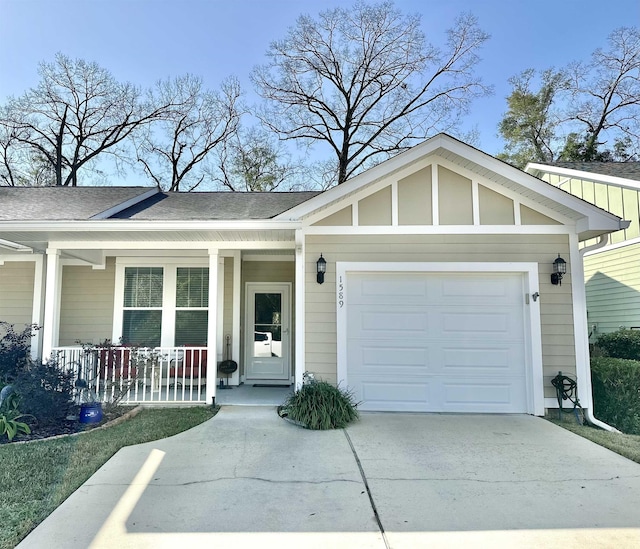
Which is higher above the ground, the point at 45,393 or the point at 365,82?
the point at 365,82

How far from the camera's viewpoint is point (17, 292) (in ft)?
25.6

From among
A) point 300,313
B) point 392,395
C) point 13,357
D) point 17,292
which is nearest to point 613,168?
point 392,395

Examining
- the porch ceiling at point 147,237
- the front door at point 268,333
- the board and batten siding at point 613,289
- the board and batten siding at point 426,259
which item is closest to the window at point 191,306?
the front door at point 268,333

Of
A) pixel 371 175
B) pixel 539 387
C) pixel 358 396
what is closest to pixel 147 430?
pixel 358 396

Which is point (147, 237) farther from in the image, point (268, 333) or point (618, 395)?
point (618, 395)

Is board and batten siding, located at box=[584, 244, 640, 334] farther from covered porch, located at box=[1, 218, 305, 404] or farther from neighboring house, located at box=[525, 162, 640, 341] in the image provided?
covered porch, located at box=[1, 218, 305, 404]

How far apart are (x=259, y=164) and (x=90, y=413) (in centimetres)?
1729

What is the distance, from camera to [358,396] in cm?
600

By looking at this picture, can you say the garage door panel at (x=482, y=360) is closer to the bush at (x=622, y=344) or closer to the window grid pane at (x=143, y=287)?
the bush at (x=622, y=344)

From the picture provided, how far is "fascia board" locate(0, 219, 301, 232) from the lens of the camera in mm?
5707

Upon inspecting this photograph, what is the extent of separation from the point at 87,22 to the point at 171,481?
13473 mm

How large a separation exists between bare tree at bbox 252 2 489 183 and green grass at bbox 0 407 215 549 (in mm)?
15697

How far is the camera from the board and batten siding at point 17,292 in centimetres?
775

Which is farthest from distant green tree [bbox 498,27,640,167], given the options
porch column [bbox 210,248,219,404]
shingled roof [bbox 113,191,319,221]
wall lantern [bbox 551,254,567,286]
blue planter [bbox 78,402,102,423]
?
blue planter [bbox 78,402,102,423]
